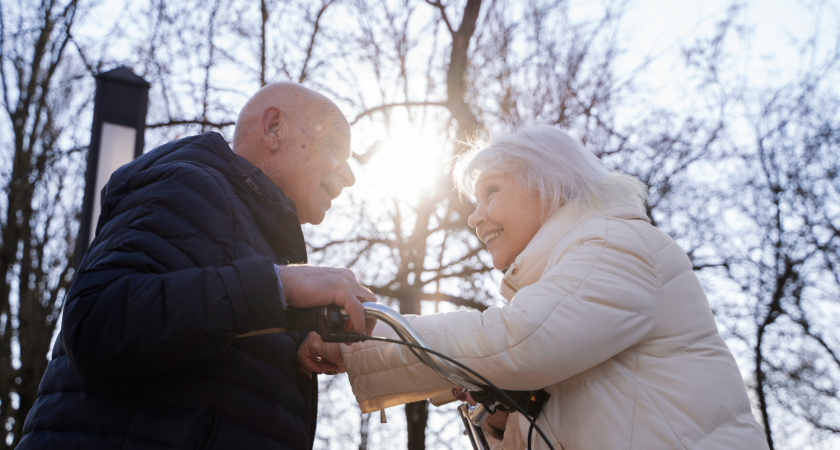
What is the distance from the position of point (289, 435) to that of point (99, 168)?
2.58m

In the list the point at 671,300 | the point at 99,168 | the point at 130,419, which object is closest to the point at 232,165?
the point at 130,419

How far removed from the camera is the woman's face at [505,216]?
2924 mm

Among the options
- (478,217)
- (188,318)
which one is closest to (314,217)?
(478,217)

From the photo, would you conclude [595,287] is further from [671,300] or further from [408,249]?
[408,249]

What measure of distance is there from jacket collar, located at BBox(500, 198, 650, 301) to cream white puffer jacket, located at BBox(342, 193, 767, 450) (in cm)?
12

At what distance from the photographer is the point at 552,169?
9.35ft

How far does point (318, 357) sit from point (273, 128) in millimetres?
1062

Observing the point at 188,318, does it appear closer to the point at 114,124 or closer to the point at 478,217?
the point at 478,217

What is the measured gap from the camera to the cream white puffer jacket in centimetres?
209

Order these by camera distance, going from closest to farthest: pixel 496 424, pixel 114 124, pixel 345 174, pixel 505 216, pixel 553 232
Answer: pixel 553 232 < pixel 496 424 < pixel 505 216 < pixel 345 174 < pixel 114 124

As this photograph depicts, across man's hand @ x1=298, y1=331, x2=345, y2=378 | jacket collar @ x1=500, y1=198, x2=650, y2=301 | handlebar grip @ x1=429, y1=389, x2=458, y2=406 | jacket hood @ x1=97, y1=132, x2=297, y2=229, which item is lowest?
handlebar grip @ x1=429, y1=389, x2=458, y2=406

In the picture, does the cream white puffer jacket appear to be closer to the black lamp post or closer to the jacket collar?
the jacket collar

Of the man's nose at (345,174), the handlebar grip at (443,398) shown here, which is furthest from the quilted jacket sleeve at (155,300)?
the man's nose at (345,174)

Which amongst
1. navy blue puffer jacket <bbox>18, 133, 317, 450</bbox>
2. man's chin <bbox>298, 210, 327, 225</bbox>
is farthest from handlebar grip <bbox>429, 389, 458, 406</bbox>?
man's chin <bbox>298, 210, 327, 225</bbox>
